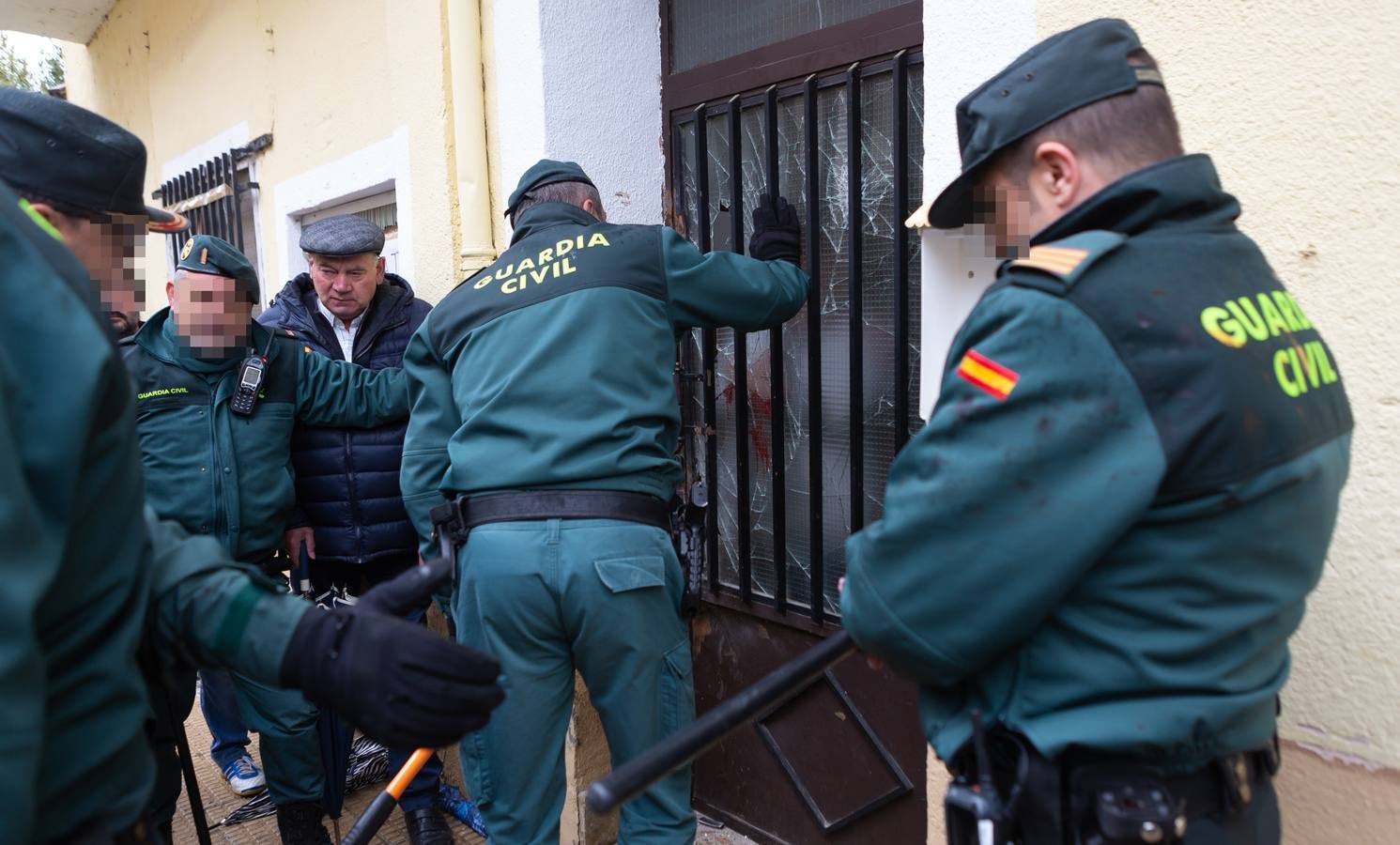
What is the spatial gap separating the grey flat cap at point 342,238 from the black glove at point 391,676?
7.40ft

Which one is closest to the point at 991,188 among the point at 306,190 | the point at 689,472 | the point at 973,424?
the point at 973,424

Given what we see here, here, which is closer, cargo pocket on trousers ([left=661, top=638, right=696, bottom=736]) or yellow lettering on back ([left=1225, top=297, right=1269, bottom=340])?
yellow lettering on back ([left=1225, top=297, right=1269, bottom=340])

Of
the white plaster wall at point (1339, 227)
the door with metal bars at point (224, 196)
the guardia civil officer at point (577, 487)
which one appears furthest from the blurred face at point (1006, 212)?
the door with metal bars at point (224, 196)

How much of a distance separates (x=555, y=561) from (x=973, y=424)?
4.12 feet

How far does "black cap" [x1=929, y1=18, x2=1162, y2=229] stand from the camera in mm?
1261

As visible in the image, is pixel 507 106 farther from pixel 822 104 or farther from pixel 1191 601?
pixel 1191 601

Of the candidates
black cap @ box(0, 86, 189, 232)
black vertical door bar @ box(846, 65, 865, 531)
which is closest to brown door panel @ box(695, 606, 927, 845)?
black vertical door bar @ box(846, 65, 865, 531)

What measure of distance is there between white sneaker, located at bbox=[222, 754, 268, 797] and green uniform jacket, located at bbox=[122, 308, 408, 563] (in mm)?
1214

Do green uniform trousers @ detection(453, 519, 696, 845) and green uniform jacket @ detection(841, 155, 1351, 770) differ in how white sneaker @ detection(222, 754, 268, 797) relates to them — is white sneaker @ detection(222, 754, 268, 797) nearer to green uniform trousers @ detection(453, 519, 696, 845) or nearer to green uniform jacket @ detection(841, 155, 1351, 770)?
green uniform trousers @ detection(453, 519, 696, 845)

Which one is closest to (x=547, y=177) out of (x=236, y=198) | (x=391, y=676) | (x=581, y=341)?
(x=581, y=341)

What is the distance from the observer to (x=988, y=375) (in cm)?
118

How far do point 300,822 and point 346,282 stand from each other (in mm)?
1778

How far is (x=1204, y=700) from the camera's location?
115 cm

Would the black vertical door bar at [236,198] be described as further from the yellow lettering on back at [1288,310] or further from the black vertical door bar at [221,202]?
the yellow lettering on back at [1288,310]
